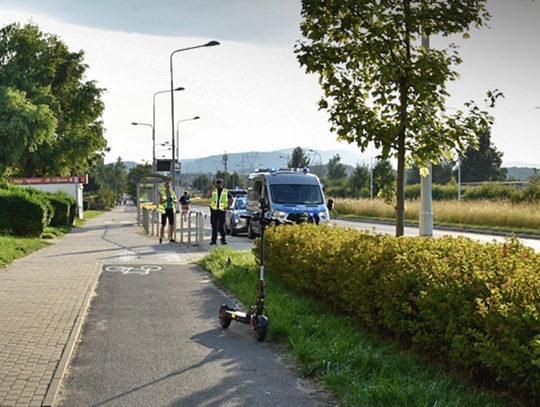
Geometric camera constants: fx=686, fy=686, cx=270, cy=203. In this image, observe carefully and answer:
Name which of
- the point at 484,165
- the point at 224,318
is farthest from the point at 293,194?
the point at 484,165

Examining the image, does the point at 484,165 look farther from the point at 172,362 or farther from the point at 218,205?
the point at 172,362

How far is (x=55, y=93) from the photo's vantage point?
55812 mm

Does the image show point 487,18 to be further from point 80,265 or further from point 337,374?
point 80,265

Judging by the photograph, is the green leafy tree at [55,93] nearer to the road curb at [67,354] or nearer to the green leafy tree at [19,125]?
the green leafy tree at [19,125]

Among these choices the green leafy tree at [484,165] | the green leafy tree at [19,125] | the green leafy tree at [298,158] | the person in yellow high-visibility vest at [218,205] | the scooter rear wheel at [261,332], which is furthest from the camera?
the green leafy tree at [298,158]

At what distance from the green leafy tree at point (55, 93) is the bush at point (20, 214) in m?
25.7

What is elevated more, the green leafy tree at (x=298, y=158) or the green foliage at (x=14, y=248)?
the green leafy tree at (x=298, y=158)

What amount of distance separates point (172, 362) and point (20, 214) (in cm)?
1759

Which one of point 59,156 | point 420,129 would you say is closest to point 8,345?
point 420,129

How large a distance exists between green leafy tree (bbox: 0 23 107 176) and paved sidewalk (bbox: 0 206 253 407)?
32.4 metres

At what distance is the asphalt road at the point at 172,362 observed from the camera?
17.7 ft

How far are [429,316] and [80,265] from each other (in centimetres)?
1073

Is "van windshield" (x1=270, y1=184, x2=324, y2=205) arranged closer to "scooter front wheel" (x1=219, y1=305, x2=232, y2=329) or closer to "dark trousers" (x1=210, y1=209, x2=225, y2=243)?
"dark trousers" (x1=210, y1=209, x2=225, y2=243)

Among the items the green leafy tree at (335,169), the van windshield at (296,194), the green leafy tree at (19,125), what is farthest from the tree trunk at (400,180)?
the green leafy tree at (335,169)
